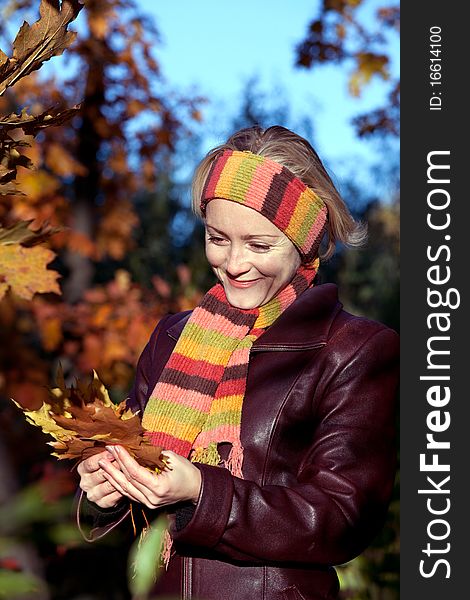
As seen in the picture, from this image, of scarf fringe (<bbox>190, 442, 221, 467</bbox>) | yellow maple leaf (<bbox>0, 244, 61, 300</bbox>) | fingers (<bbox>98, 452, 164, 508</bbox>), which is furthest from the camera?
scarf fringe (<bbox>190, 442, 221, 467</bbox>)

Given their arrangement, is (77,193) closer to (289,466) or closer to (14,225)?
(289,466)

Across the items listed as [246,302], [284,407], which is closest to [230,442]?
[284,407]

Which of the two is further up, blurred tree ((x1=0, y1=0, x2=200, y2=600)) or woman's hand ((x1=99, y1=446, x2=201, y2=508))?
blurred tree ((x1=0, y1=0, x2=200, y2=600))

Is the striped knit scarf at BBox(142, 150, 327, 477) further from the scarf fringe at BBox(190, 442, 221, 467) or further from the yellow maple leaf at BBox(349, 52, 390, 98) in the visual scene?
the yellow maple leaf at BBox(349, 52, 390, 98)

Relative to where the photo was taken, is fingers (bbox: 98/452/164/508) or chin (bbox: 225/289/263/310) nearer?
fingers (bbox: 98/452/164/508)

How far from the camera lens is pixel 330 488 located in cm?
191

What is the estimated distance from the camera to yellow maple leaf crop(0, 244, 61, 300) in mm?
1685

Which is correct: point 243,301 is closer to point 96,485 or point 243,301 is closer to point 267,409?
point 267,409

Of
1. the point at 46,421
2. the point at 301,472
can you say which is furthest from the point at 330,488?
the point at 46,421

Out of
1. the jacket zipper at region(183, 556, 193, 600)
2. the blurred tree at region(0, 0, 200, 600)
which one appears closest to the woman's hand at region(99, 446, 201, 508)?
the jacket zipper at region(183, 556, 193, 600)

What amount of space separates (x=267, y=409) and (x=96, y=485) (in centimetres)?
38

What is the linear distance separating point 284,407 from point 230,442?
0.13 metres

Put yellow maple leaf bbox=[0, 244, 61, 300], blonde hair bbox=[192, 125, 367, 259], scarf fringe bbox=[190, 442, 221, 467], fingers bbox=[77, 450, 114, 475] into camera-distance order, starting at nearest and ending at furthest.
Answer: yellow maple leaf bbox=[0, 244, 61, 300]
fingers bbox=[77, 450, 114, 475]
scarf fringe bbox=[190, 442, 221, 467]
blonde hair bbox=[192, 125, 367, 259]

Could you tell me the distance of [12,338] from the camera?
21.2 feet
